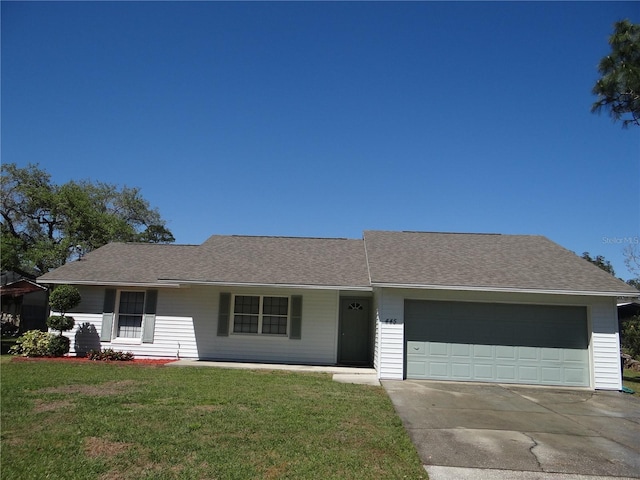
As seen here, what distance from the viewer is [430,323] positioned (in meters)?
12.9

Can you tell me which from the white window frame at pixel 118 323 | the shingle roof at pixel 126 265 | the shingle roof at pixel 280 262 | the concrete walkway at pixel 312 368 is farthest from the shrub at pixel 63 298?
the concrete walkway at pixel 312 368

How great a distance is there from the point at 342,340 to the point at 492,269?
5.27m

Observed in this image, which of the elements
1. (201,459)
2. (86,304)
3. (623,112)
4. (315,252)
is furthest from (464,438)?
(623,112)

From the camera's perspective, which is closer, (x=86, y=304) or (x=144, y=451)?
(x=144, y=451)

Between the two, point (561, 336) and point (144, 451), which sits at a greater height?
point (561, 336)

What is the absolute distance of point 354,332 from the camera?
15508 millimetres

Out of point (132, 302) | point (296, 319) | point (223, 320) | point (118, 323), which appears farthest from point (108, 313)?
point (296, 319)

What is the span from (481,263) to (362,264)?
12.7ft

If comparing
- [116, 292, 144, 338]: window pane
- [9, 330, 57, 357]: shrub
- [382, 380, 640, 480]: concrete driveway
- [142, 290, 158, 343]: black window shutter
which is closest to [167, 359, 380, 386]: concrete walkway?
[382, 380, 640, 480]: concrete driveway

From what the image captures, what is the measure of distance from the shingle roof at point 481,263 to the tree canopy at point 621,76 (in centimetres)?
511

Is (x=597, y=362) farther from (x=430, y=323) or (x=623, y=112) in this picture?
(x=623, y=112)

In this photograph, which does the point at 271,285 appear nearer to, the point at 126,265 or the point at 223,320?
the point at 223,320

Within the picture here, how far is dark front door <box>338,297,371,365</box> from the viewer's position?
50.6ft

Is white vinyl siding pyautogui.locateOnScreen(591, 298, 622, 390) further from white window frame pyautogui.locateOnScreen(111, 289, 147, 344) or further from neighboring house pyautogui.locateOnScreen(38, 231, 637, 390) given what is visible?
white window frame pyautogui.locateOnScreen(111, 289, 147, 344)
